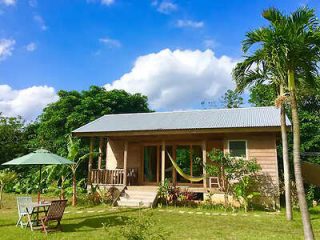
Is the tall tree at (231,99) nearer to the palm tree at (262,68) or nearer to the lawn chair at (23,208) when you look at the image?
the palm tree at (262,68)

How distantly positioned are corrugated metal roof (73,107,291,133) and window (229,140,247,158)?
1.01 meters

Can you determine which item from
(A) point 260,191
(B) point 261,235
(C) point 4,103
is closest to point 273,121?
(A) point 260,191

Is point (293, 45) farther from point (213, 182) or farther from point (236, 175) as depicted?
point (213, 182)

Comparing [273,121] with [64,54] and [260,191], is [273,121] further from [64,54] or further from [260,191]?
[64,54]

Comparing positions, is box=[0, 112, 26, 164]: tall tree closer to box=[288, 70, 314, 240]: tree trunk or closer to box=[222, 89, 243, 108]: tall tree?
box=[288, 70, 314, 240]: tree trunk

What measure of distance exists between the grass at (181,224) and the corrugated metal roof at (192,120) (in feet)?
12.8

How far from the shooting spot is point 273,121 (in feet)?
42.5

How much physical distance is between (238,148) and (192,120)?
112 inches

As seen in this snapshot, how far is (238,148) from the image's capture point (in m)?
13.8

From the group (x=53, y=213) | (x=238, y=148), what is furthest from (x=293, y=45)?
(x=53, y=213)

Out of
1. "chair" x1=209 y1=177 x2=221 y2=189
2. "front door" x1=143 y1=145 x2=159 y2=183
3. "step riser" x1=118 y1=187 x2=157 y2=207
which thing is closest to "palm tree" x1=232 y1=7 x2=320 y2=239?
"chair" x1=209 y1=177 x2=221 y2=189

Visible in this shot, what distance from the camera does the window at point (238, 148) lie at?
13.7 m

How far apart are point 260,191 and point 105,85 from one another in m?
16.8

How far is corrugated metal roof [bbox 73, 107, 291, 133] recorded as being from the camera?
13.4 m
